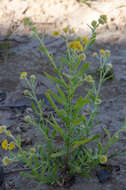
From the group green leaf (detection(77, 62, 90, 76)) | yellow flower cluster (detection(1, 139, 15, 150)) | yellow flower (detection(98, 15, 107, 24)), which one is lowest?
yellow flower cluster (detection(1, 139, 15, 150))

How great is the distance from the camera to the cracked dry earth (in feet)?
5.31

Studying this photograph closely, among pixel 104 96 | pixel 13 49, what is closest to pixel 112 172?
pixel 104 96

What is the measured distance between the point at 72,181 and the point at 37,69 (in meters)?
1.56

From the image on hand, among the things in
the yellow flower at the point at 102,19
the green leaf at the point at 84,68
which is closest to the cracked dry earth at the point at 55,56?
the green leaf at the point at 84,68

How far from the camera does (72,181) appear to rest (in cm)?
154

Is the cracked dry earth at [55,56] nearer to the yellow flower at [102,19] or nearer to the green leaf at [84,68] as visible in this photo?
the green leaf at [84,68]

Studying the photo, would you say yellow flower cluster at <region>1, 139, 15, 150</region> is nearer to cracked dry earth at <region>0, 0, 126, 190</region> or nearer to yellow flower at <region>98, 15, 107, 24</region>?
cracked dry earth at <region>0, 0, 126, 190</region>

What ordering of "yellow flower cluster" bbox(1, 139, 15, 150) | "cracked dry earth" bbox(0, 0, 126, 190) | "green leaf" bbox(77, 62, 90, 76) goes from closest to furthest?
"green leaf" bbox(77, 62, 90, 76)
"yellow flower cluster" bbox(1, 139, 15, 150)
"cracked dry earth" bbox(0, 0, 126, 190)

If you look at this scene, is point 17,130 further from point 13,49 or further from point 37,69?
point 13,49

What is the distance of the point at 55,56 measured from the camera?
3076 millimetres

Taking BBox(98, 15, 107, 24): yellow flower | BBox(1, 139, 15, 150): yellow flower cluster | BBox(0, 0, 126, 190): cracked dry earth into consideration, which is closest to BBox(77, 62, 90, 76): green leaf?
BBox(98, 15, 107, 24): yellow flower

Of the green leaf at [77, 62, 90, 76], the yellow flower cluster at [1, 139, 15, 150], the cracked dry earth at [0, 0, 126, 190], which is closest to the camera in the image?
the green leaf at [77, 62, 90, 76]

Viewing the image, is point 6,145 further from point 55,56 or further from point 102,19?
point 55,56

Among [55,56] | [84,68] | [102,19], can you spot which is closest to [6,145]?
[84,68]
